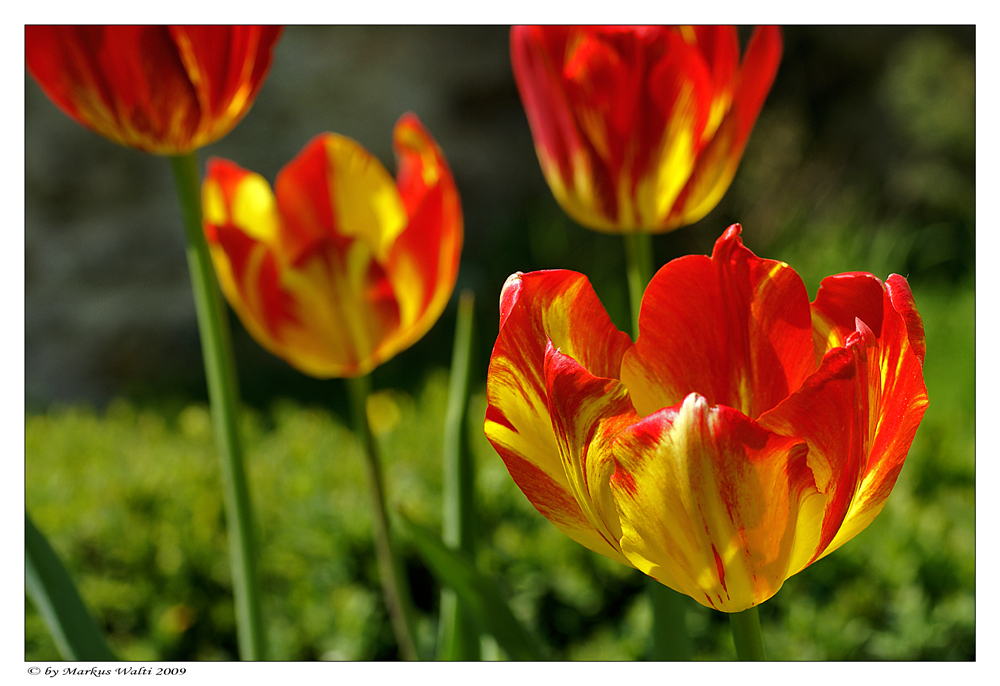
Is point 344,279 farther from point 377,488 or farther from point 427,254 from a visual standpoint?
point 377,488

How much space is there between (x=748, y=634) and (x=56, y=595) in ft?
1.70

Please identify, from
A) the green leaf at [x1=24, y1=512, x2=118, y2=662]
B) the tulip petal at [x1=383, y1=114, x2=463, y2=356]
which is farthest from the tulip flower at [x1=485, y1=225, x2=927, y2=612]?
the green leaf at [x1=24, y1=512, x2=118, y2=662]

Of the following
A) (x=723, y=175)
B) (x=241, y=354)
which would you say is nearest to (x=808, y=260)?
(x=241, y=354)

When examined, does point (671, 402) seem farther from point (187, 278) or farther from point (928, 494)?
point (187, 278)

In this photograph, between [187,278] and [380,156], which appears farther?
[187,278]

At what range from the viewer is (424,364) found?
244 cm

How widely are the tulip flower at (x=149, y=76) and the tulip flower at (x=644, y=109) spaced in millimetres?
225

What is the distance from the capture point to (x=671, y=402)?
402mm

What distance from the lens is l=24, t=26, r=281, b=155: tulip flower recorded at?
1.98 ft

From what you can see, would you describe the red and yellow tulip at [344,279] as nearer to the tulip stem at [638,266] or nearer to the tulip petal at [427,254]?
the tulip petal at [427,254]

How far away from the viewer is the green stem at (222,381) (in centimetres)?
63

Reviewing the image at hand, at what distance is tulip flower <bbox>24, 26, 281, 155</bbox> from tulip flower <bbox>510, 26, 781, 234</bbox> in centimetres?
23

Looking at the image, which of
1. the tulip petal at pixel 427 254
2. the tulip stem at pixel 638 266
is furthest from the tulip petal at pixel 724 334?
the tulip petal at pixel 427 254

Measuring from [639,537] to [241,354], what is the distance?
2398 millimetres
